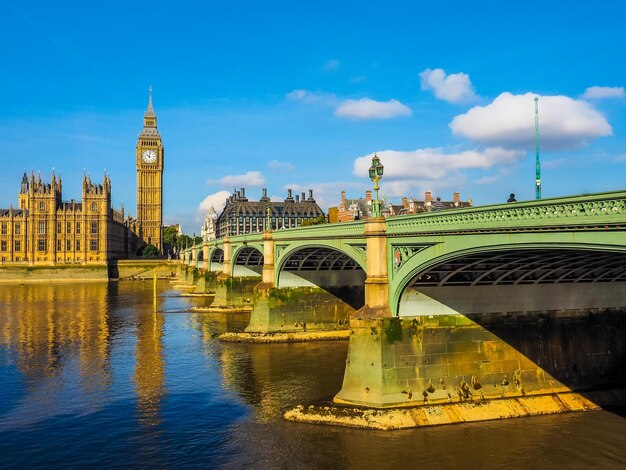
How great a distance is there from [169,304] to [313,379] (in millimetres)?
46861

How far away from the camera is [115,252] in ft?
489

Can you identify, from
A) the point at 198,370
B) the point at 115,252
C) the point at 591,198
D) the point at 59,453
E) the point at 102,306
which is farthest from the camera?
the point at 115,252

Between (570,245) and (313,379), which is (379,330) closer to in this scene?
(313,379)

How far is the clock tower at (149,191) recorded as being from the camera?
186 m

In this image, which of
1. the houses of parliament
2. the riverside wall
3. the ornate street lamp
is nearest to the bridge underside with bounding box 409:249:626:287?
the ornate street lamp

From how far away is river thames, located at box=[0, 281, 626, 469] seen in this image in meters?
20.6

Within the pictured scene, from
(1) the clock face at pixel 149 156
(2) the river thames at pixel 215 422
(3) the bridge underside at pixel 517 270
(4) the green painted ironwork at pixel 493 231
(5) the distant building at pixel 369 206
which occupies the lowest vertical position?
(2) the river thames at pixel 215 422

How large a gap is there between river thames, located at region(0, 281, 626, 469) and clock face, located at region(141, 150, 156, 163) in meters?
151

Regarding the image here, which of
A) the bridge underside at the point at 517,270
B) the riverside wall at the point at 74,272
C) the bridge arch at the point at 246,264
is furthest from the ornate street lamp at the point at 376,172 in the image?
the riverside wall at the point at 74,272

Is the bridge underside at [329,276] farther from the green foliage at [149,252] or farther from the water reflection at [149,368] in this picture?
the green foliage at [149,252]

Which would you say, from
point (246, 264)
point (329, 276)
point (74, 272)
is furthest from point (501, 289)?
point (74, 272)

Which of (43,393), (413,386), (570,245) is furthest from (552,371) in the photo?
(43,393)

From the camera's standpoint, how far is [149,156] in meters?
189

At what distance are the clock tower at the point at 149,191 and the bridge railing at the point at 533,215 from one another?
17098 cm
